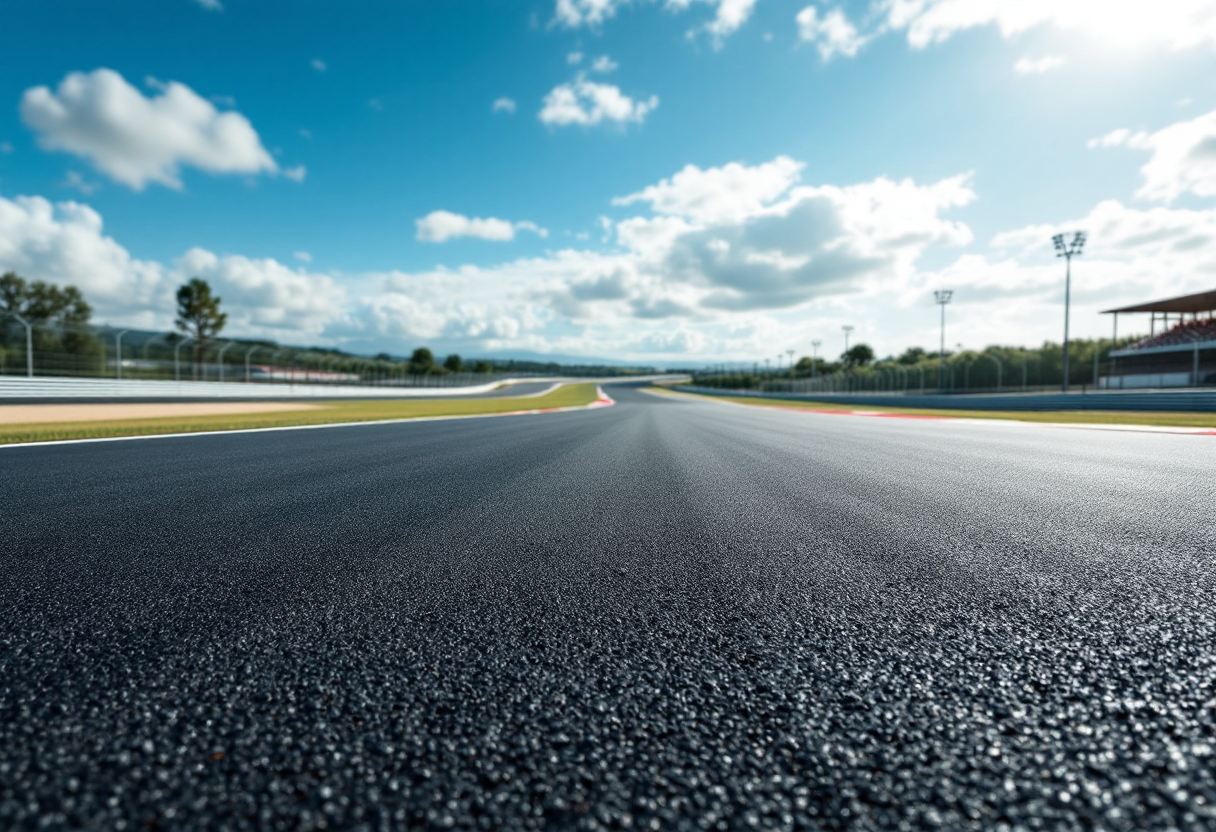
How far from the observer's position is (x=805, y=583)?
8.15ft

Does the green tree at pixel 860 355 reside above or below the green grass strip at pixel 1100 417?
above

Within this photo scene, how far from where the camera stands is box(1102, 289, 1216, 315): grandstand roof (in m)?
46.9

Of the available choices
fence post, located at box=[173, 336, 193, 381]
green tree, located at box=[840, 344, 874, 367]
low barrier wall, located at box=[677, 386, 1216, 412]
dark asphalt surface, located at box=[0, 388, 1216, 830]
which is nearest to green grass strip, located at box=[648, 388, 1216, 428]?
low barrier wall, located at box=[677, 386, 1216, 412]

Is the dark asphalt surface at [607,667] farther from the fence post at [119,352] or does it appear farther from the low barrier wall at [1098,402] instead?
the fence post at [119,352]

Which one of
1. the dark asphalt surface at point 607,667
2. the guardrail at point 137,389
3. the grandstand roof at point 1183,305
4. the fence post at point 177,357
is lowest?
the dark asphalt surface at point 607,667

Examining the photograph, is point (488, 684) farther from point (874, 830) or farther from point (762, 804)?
point (874, 830)

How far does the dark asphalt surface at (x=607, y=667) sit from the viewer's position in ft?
3.74

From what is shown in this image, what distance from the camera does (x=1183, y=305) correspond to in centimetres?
4931

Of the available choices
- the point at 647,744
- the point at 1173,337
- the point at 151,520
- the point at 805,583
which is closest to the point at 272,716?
the point at 647,744

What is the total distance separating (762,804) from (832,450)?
7.70 metres

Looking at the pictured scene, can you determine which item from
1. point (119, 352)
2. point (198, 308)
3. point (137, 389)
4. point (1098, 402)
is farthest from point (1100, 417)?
point (198, 308)

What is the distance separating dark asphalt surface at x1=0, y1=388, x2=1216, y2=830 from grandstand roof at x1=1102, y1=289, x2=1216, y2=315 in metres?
64.9

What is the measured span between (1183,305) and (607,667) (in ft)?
237

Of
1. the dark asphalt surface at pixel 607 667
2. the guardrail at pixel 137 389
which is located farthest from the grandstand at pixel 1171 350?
the guardrail at pixel 137 389
